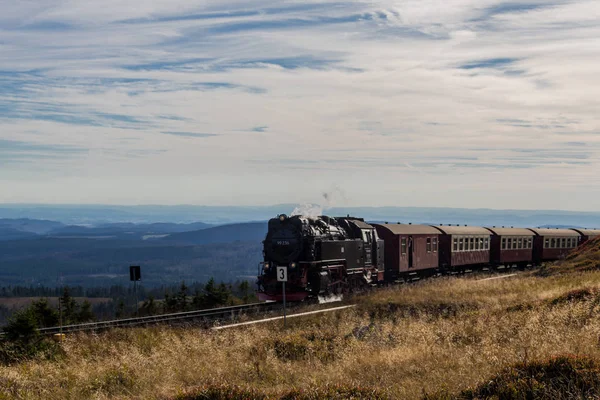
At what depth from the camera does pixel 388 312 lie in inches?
1133

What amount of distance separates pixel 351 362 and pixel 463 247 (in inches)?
1585

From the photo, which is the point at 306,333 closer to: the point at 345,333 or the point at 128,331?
the point at 345,333

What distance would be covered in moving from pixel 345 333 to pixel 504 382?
9813 mm

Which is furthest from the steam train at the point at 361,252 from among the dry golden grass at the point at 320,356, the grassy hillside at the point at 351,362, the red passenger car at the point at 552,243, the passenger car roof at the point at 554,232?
the grassy hillside at the point at 351,362

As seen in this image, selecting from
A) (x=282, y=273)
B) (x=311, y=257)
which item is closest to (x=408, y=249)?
(x=311, y=257)

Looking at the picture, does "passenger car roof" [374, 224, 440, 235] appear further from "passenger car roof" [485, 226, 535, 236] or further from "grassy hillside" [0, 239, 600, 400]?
"grassy hillside" [0, 239, 600, 400]

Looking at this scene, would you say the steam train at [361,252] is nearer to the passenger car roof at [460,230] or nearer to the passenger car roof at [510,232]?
the passenger car roof at [460,230]

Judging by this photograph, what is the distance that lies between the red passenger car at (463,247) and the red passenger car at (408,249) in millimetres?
1049

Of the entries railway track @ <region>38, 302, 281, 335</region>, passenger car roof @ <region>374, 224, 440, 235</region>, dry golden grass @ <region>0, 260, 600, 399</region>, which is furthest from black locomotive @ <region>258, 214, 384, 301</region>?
dry golden grass @ <region>0, 260, 600, 399</region>

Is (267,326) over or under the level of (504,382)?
under

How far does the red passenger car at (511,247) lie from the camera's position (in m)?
58.8

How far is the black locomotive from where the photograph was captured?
34.5 metres

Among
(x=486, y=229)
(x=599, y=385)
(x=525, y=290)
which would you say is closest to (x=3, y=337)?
(x=599, y=385)

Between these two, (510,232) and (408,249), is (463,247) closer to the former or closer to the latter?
(408,249)
